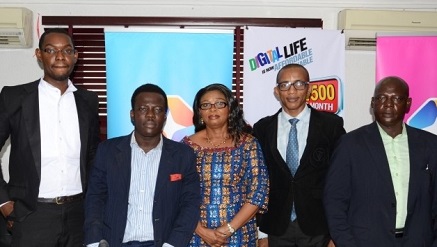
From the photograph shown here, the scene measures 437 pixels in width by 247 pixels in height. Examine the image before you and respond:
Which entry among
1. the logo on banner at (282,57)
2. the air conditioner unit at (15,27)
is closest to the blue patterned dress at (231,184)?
the logo on banner at (282,57)

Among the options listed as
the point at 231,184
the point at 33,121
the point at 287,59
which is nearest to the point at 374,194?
the point at 231,184

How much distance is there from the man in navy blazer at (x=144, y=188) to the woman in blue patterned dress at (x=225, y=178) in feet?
0.37

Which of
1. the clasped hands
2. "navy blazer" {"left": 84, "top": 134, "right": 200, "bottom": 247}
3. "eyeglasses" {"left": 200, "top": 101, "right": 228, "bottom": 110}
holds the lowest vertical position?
→ the clasped hands

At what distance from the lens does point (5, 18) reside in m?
4.46

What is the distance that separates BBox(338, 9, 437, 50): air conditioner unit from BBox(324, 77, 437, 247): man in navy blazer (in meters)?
1.98

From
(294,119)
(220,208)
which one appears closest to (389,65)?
(294,119)

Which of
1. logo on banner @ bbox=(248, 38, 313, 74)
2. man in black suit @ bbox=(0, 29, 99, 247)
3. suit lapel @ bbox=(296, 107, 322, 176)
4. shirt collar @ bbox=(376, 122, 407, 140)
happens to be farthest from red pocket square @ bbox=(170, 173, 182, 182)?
logo on banner @ bbox=(248, 38, 313, 74)

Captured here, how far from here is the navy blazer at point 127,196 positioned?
100 inches

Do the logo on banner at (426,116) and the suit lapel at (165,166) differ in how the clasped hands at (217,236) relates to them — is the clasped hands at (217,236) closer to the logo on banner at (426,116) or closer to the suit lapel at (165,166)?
the suit lapel at (165,166)

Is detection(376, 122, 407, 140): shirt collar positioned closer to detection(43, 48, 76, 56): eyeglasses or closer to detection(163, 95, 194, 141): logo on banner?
detection(43, 48, 76, 56): eyeglasses

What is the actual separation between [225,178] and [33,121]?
3.75 ft

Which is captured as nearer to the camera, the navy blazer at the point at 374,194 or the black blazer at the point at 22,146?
the navy blazer at the point at 374,194

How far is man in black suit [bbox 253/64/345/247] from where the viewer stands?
2.88 metres

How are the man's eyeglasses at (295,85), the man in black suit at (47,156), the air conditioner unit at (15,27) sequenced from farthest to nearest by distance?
the air conditioner unit at (15,27), the man's eyeglasses at (295,85), the man in black suit at (47,156)
